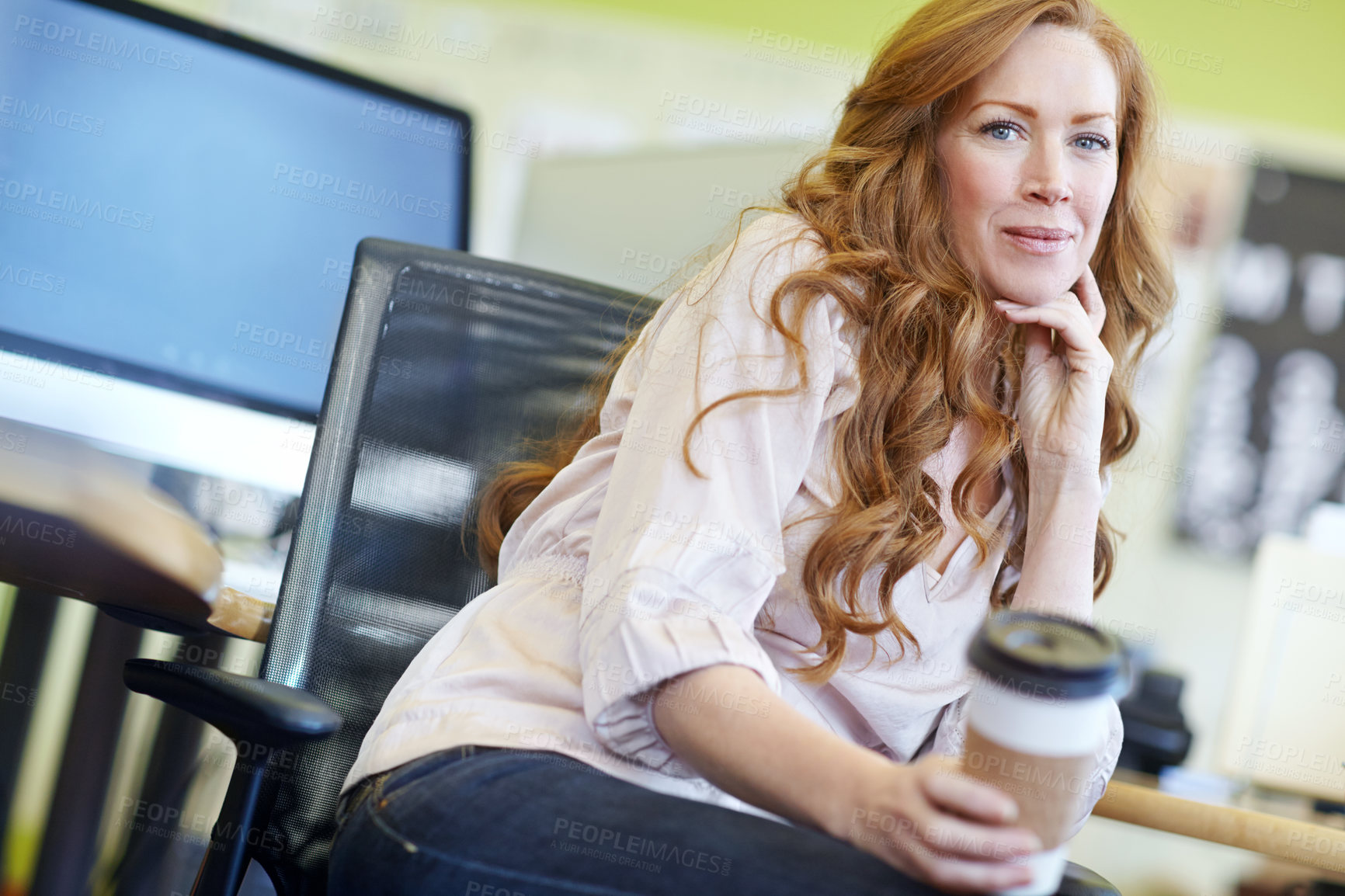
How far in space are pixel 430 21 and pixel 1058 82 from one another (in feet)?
7.97

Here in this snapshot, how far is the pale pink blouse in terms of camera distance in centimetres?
77

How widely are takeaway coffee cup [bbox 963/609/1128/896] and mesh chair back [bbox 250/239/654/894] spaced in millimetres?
648

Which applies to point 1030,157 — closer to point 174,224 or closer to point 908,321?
point 908,321

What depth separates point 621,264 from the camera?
1.65 meters

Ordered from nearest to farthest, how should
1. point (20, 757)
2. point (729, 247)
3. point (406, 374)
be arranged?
1. point (729, 247)
2. point (406, 374)
3. point (20, 757)

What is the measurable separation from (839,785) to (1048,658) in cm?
18

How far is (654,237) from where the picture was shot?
159 cm

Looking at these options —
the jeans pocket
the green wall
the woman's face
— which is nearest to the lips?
the woman's face

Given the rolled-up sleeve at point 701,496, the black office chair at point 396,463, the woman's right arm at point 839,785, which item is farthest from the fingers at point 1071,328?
the woman's right arm at point 839,785

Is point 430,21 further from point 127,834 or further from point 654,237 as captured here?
point 127,834

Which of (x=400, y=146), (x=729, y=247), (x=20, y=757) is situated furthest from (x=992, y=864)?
(x=20, y=757)

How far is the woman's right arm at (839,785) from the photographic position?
60cm

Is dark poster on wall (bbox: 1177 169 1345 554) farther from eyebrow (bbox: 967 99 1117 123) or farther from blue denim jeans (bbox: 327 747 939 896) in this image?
blue denim jeans (bbox: 327 747 939 896)

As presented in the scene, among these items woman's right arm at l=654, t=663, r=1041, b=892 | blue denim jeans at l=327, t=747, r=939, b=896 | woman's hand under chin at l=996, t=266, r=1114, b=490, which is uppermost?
woman's hand under chin at l=996, t=266, r=1114, b=490
